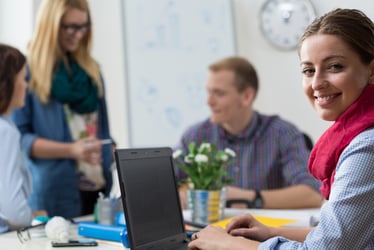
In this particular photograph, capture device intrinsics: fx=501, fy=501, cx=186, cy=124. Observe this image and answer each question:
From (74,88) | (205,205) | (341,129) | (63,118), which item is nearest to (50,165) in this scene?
(63,118)

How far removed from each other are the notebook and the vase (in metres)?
0.32

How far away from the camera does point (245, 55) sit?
11.6 ft

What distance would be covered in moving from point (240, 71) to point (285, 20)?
43.1 inches

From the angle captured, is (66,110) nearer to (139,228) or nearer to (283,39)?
(139,228)

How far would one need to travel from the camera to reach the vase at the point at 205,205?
1647 millimetres

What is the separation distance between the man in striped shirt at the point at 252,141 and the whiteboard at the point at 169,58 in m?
0.74

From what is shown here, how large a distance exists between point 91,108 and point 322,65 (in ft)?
4.65

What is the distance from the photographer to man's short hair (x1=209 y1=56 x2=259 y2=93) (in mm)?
2391

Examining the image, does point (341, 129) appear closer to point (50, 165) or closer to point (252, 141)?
A: point (252, 141)

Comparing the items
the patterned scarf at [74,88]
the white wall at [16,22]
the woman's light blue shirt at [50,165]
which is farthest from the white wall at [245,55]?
the woman's light blue shirt at [50,165]

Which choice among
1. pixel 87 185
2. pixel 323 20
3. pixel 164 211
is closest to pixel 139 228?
pixel 164 211

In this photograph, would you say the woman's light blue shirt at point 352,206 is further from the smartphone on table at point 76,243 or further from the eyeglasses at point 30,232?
the eyeglasses at point 30,232

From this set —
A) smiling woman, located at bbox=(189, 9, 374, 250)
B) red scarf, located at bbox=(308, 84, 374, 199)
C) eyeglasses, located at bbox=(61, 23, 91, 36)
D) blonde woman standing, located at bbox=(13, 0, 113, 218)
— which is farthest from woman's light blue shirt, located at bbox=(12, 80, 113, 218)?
red scarf, located at bbox=(308, 84, 374, 199)

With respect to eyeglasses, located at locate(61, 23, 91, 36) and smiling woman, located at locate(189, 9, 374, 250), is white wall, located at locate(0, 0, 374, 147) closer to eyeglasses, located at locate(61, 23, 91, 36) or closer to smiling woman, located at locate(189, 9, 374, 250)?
eyeglasses, located at locate(61, 23, 91, 36)
